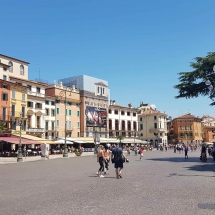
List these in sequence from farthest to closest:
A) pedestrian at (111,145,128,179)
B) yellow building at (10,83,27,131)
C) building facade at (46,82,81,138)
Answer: building facade at (46,82,81,138) → yellow building at (10,83,27,131) → pedestrian at (111,145,128,179)

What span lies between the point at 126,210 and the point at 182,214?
1298mm

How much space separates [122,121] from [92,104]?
1398cm

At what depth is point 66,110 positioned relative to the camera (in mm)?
64562

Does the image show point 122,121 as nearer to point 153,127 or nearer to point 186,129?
point 153,127

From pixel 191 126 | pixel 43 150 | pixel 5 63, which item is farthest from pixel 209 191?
pixel 191 126

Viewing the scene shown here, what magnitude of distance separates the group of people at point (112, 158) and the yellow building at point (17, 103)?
3378 cm

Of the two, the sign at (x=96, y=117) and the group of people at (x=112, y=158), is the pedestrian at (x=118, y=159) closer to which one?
→ the group of people at (x=112, y=158)

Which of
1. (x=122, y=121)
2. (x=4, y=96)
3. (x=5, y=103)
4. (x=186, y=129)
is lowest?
(x=186, y=129)

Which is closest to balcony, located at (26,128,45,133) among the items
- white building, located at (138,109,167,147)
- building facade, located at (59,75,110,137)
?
building facade, located at (59,75,110,137)

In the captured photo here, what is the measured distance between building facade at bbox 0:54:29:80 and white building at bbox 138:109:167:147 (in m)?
48.6

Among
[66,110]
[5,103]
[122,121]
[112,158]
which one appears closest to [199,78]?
[112,158]

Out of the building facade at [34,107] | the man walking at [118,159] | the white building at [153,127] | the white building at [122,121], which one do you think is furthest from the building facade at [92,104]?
the man walking at [118,159]

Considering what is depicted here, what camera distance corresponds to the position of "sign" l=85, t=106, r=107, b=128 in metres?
68.6

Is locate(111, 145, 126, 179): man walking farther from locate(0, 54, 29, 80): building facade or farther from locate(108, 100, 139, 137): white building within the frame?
locate(108, 100, 139, 137): white building
